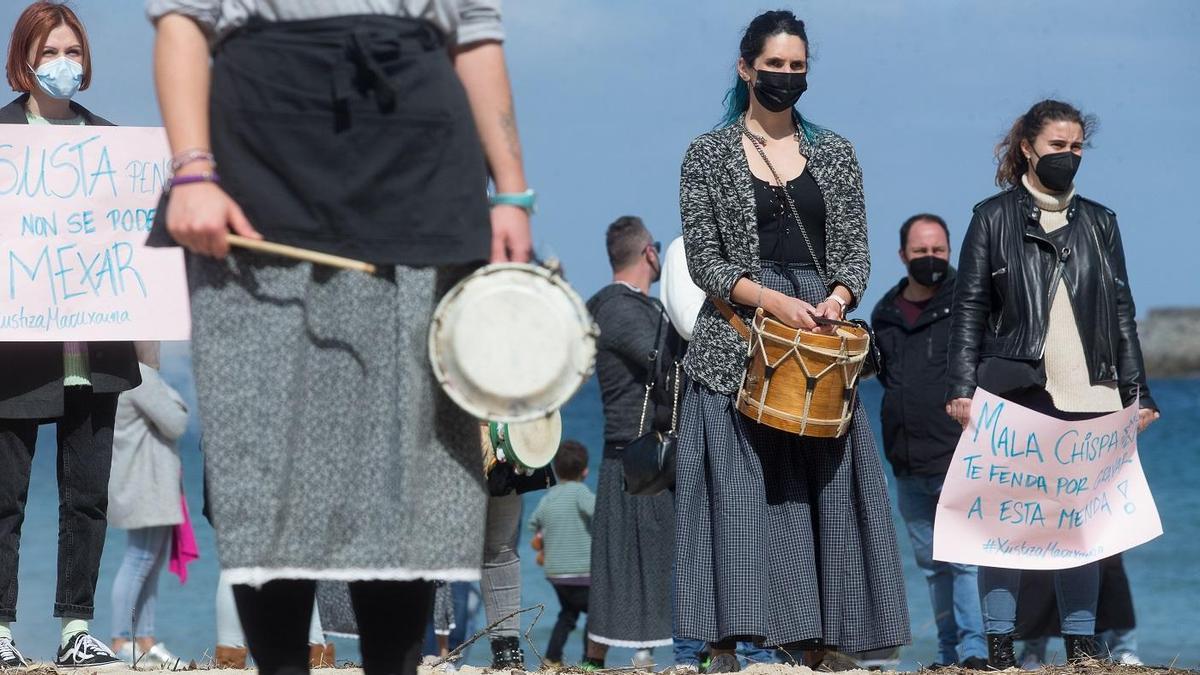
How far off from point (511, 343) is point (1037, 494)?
3497 mm

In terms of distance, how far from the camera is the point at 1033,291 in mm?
6270

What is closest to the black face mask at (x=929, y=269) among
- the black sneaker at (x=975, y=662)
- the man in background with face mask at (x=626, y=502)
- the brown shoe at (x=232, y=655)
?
the man in background with face mask at (x=626, y=502)

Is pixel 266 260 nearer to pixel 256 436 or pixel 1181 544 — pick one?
pixel 256 436

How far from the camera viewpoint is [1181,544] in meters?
A: 28.9

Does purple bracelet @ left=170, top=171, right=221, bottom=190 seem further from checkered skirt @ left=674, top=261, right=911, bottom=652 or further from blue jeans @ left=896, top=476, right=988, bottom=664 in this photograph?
blue jeans @ left=896, top=476, right=988, bottom=664

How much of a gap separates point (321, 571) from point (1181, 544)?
27.8 m

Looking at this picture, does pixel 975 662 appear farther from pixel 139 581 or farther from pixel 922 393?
pixel 139 581

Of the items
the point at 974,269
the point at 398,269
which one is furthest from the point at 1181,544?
the point at 398,269

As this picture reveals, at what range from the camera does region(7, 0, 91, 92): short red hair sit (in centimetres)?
610

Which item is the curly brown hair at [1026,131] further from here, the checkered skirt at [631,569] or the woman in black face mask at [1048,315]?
the checkered skirt at [631,569]

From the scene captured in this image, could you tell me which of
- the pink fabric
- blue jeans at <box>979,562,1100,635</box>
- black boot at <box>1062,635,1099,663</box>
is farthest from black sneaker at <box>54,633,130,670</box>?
black boot at <box>1062,635,1099,663</box>

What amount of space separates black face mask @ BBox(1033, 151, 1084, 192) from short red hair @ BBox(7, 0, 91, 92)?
357 cm

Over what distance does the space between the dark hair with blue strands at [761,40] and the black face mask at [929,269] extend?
9.61 ft

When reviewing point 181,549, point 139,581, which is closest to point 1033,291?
point 139,581
